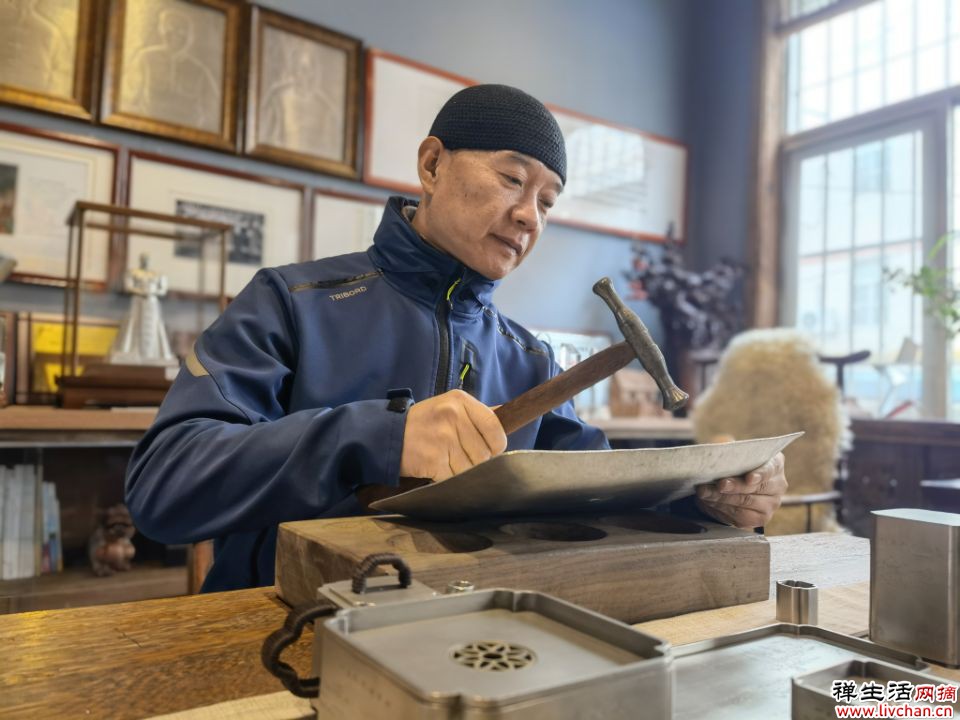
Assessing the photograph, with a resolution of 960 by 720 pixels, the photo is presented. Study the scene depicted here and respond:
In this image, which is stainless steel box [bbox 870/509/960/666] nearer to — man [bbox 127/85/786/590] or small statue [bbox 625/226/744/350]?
man [bbox 127/85/786/590]

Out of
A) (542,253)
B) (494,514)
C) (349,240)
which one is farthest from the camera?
(542,253)

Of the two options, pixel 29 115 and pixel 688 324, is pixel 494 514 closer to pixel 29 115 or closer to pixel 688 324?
pixel 29 115

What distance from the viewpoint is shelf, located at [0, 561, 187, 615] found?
208cm

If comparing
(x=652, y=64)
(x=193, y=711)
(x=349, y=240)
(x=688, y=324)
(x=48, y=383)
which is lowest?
(x=193, y=711)

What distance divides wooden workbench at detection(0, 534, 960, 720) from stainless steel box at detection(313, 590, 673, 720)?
16cm

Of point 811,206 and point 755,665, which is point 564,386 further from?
point 811,206

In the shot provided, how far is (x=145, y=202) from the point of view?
2783 millimetres

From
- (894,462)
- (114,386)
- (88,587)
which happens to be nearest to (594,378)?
(114,386)

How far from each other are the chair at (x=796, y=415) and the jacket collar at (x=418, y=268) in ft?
5.33

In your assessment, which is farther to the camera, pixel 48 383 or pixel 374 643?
pixel 48 383

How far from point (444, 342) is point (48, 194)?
1.98 metres

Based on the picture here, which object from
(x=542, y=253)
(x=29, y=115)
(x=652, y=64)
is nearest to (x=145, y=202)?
(x=29, y=115)

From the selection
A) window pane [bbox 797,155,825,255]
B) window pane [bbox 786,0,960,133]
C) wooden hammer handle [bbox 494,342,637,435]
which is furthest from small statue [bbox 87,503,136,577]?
window pane [bbox 786,0,960,133]

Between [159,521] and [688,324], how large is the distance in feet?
11.0
